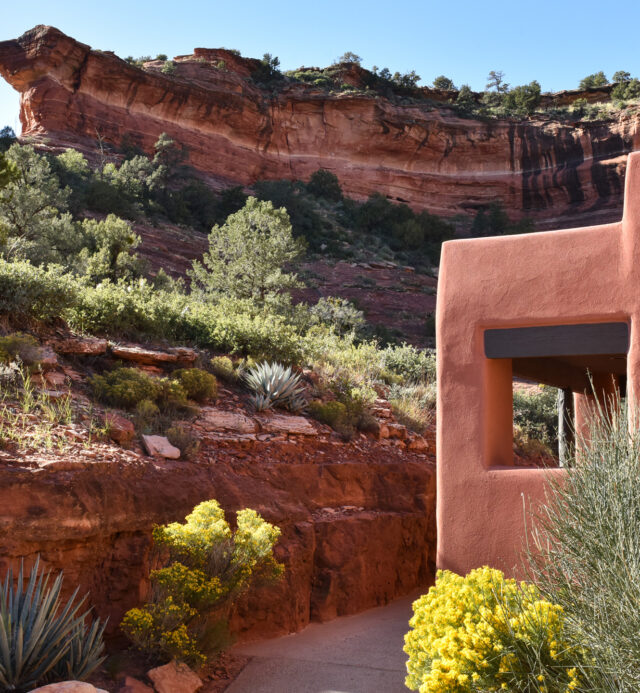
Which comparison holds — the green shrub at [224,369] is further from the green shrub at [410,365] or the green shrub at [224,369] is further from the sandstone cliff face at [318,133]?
the sandstone cliff face at [318,133]

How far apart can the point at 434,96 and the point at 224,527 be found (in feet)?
188

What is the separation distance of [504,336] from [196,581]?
3941mm

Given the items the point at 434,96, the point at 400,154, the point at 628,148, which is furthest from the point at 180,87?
the point at 628,148

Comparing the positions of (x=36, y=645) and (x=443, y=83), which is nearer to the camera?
(x=36, y=645)

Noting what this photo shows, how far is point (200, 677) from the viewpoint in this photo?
636 centimetres

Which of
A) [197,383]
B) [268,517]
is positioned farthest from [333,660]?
[197,383]

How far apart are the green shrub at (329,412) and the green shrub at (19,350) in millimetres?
4593

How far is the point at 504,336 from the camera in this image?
652 cm

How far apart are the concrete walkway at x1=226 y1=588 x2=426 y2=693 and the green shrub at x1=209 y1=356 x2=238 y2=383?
14.6 feet

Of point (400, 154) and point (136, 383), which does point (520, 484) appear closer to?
point (136, 383)

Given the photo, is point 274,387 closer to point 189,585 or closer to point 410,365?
point 189,585

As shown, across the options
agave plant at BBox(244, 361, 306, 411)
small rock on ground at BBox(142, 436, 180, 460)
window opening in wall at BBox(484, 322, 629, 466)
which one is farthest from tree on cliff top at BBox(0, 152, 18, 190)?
window opening in wall at BBox(484, 322, 629, 466)

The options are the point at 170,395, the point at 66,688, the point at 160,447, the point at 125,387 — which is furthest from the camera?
the point at 170,395

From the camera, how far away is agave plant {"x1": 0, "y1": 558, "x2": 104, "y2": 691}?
15.4ft
